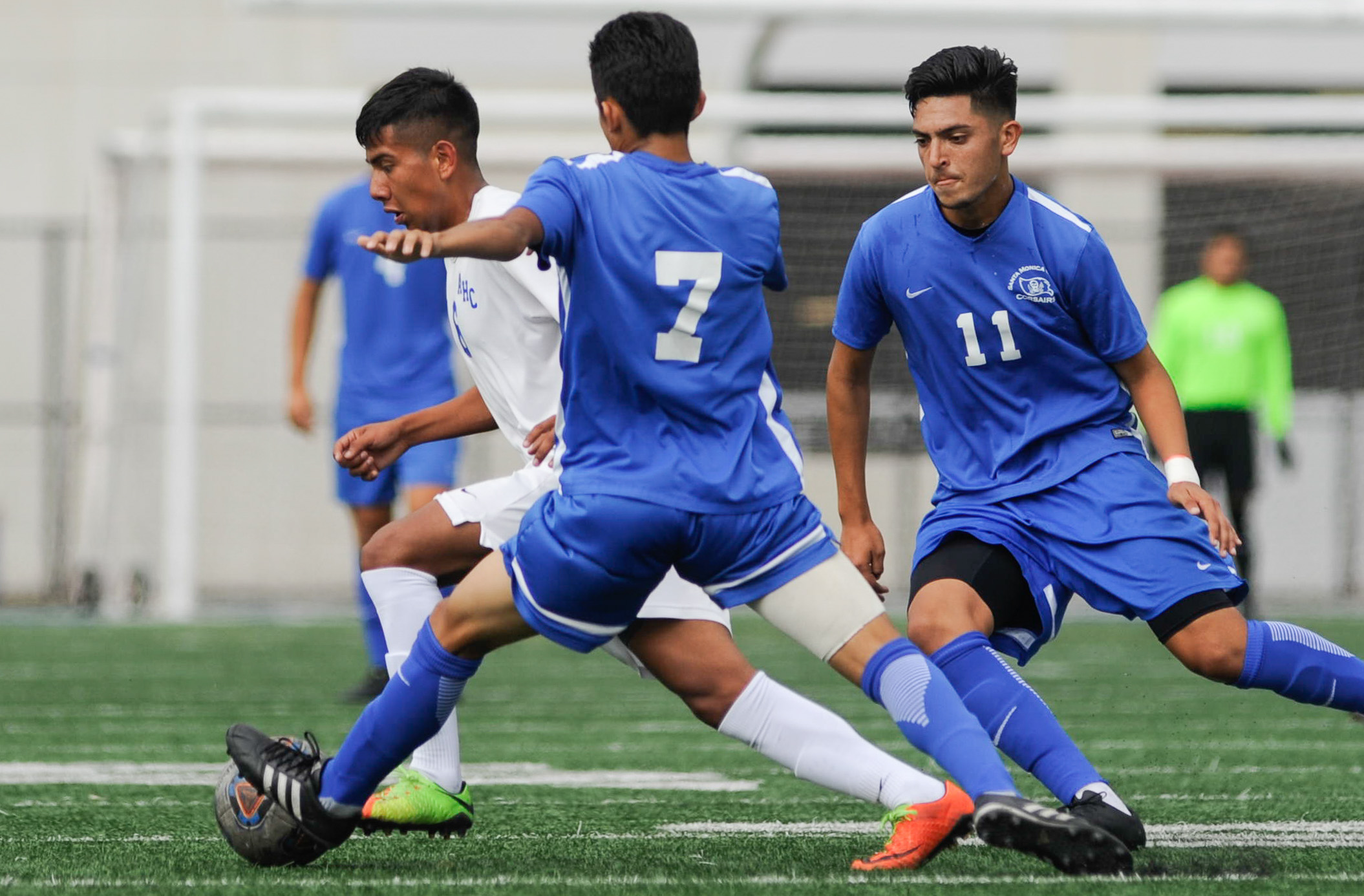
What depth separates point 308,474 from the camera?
55.3 ft

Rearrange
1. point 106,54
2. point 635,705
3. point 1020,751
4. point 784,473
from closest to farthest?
point 784,473, point 1020,751, point 635,705, point 106,54

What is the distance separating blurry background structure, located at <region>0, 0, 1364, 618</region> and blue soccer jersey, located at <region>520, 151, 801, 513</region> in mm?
7673

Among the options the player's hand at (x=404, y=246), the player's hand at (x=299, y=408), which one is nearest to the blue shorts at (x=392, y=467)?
the player's hand at (x=299, y=408)

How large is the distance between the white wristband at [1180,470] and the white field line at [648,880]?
0.81 metres

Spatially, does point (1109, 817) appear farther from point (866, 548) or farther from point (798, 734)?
point (866, 548)

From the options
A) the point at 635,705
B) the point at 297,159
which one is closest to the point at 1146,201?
the point at 297,159

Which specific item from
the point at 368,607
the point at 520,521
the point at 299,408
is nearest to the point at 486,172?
the point at 299,408

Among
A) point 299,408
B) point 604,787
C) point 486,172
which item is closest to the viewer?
point 604,787

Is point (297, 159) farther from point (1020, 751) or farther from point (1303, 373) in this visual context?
point (1020, 751)

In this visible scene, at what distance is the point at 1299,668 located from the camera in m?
4.07

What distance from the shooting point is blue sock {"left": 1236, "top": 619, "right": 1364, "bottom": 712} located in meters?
4.05

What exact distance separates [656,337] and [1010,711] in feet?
3.50

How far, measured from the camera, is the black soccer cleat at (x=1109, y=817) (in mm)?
3742

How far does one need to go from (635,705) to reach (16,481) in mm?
10855
